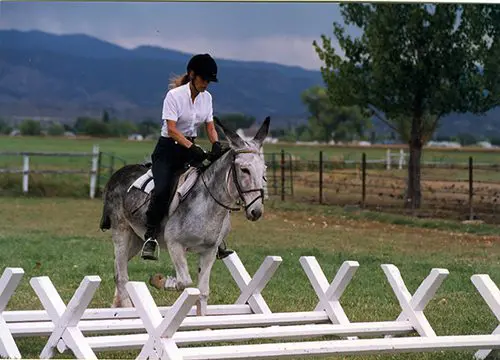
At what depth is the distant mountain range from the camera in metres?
13.5

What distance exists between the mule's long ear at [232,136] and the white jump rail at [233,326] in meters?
1.17

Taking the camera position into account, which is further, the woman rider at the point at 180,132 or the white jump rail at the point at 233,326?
the woman rider at the point at 180,132

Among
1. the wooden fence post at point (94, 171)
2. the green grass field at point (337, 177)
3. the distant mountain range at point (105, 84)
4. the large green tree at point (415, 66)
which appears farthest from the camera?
the wooden fence post at point (94, 171)

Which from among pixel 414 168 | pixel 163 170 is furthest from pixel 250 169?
pixel 414 168

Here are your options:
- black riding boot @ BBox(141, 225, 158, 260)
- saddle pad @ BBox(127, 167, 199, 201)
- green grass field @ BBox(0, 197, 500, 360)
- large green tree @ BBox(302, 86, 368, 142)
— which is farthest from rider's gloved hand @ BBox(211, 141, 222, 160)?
large green tree @ BBox(302, 86, 368, 142)

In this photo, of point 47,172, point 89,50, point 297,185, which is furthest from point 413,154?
point 89,50

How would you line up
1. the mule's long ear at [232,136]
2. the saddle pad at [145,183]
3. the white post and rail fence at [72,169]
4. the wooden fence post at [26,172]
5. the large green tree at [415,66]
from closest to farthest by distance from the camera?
the mule's long ear at [232,136]
the saddle pad at [145,183]
the large green tree at [415,66]
the wooden fence post at [26,172]
the white post and rail fence at [72,169]

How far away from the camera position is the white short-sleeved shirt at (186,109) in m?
8.12

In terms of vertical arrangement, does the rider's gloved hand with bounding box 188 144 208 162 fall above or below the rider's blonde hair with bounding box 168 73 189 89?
below

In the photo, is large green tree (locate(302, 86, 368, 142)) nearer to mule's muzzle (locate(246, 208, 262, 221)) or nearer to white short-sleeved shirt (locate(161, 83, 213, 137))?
white short-sleeved shirt (locate(161, 83, 213, 137))

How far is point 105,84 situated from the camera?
16828mm

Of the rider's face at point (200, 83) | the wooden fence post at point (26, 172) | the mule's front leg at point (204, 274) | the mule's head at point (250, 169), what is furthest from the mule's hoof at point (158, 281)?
the wooden fence post at point (26, 172)

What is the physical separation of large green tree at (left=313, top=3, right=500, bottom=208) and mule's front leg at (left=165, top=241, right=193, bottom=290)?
11055 millimetres

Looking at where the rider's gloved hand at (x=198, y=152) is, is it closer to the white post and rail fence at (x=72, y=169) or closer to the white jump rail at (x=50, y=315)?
the white jump rail at (x=50, y=315)
